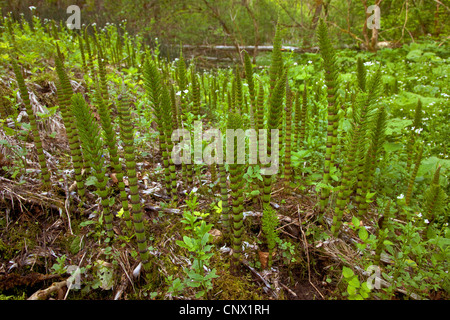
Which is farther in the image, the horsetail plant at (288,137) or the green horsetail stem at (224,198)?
the horsetail plant at (288,137)

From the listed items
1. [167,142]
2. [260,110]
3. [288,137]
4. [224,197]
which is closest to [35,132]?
[167,142]

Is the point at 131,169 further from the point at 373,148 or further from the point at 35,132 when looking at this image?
the point at 373,148

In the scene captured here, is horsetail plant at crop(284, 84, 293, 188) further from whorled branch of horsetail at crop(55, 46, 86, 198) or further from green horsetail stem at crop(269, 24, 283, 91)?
whorled branch of horsetail at crop(55, 46, 86, 198)

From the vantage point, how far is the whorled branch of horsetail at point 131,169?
1479 millimetres

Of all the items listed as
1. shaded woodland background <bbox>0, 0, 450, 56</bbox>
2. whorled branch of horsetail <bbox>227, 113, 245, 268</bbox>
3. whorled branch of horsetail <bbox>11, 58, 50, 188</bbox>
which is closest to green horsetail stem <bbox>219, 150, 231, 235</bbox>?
whorled branch of horsetail <bbox>227, 113, 245, 268</bbox>

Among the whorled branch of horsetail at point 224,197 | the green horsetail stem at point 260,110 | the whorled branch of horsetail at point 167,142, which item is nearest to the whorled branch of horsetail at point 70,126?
the whorled branch of horsetail at point 167,142

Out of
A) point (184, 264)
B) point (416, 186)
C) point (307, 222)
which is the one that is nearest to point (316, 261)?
point (307, 222)

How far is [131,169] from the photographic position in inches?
63.4

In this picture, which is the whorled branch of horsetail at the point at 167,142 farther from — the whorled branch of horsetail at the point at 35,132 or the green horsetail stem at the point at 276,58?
the whorled branch of horsetail at the point at 35,132

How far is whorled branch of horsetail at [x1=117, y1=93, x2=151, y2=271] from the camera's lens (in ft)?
4.85

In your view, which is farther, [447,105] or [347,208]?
[447,105]
